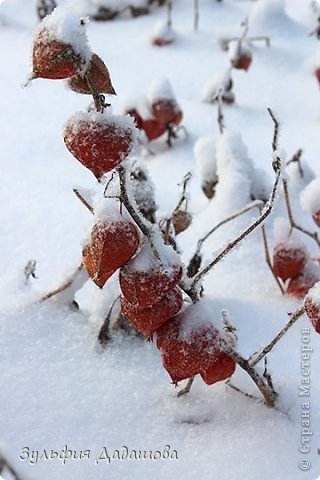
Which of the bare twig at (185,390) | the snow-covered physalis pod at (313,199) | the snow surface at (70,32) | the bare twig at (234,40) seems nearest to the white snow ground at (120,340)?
the bare twig at (185,390)

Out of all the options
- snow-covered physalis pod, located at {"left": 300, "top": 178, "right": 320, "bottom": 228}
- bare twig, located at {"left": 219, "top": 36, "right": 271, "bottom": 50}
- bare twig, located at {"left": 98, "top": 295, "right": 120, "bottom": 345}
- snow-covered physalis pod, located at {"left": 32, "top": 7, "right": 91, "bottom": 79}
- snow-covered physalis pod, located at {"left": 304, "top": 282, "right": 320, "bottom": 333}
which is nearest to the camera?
snow-covered physalis pod, located at {"left": 32, "top": 7, "right": 91, "bottom": 79}

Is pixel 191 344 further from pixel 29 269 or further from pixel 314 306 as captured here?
pixel 29 269

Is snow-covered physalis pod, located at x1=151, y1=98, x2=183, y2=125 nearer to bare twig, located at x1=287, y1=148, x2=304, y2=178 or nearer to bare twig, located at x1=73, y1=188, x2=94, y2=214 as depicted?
bare twig, located at x1=287, y1=148, x2=304, y2=178

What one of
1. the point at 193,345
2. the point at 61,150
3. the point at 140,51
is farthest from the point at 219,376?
the point at 140,51

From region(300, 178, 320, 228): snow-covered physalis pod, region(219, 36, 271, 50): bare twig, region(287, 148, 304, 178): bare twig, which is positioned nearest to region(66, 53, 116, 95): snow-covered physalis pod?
region(300, 178, 320, 228): snow-covered physalis pod

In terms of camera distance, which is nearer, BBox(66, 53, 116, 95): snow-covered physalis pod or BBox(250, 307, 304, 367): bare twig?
BBox(66, 53, 116, 95): snow-covered physalis pod

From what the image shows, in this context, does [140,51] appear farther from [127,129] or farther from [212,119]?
[127,129]
